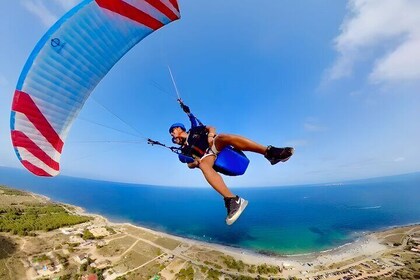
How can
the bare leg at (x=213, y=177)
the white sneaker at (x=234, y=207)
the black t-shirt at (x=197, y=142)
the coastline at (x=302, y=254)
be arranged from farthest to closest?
the coastline at (x=302, y=254)
the black t-shirt at (x=197, y=142)
the bare leg at (x=213, y=177)
the white sneaker at (x=234, y=207)

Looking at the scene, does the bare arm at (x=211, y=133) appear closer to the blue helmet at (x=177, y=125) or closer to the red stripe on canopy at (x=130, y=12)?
the blue helmet at (x=177, y=125)

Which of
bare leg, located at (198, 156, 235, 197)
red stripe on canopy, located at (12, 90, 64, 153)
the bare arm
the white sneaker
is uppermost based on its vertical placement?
red stripe on canopy, located at (12, 90, 64, 153)

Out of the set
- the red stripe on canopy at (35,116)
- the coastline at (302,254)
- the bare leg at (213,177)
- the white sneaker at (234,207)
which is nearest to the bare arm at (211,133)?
the bare leg at (213,177)

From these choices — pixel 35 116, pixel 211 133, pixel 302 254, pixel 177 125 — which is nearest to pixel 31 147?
pixel 35 116

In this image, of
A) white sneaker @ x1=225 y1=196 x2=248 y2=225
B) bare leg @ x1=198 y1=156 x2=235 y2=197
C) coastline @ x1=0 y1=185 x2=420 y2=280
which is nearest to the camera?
white sneaker @ x1=225 y1=196 x2=248 y2=225

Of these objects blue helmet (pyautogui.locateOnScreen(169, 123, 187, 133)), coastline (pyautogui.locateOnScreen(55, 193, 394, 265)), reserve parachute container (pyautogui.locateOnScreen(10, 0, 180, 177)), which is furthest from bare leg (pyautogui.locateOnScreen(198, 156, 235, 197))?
coastline (pyautogui.locateOnScreen(55, 193, 394, 265))

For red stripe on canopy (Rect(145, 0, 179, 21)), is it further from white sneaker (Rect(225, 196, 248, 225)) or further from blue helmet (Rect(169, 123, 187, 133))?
white sneaker (Rect(225, 196, 248, 225))
